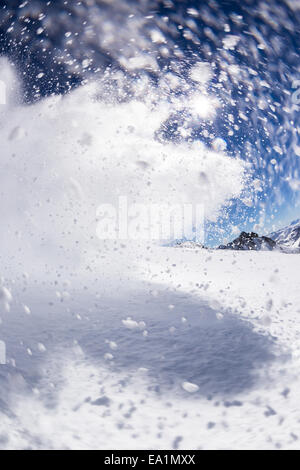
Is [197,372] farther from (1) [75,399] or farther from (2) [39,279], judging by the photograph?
(2) [39,279]

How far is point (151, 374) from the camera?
4141 millimetres

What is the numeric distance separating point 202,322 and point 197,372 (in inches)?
74.8

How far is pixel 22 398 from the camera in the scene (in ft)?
11.2

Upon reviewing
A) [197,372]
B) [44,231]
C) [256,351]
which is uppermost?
[197,372]

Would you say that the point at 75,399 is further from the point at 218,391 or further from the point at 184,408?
the point at 218,391

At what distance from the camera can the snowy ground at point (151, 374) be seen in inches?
117

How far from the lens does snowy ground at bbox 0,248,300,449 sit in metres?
2.98

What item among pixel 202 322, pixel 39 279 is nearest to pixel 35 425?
pixel 202 322

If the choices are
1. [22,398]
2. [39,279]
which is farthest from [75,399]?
[39,279]

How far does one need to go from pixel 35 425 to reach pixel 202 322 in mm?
3668
